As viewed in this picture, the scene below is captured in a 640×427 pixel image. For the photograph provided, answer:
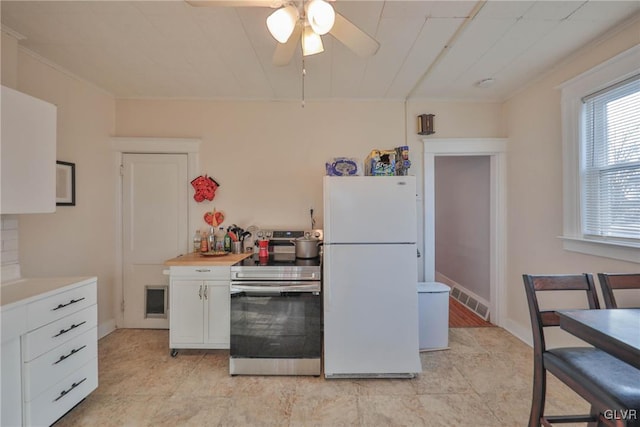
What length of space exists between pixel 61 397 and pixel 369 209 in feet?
7.68

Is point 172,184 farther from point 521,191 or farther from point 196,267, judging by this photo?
point 521,191

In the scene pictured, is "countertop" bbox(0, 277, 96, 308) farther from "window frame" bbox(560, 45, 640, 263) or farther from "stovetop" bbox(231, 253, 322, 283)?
"window frame" bbox(560, 45, 640, 263)

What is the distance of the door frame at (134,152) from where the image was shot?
319 centimetres

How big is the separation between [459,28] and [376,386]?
266 cm

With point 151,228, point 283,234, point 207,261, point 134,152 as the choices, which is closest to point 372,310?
point 283,234

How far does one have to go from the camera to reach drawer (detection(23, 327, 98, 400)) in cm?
160

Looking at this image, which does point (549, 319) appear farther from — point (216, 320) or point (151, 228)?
point (151, 228)

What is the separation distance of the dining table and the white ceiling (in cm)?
175

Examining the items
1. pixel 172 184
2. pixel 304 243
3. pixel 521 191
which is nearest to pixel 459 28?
pixel 521 191

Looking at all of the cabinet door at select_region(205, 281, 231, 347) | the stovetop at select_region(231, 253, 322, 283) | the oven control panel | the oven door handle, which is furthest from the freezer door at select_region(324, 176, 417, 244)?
the cabinet door at select_region(205, 281, 231, 347)

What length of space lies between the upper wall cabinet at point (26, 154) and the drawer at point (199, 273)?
3.32ft

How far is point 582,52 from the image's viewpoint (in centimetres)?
224

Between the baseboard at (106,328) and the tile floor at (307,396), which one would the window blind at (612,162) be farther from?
the baseboard at (106,328)

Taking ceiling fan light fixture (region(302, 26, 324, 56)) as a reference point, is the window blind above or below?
below
